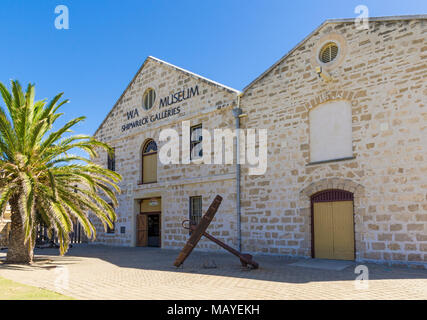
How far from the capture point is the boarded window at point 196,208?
631 inches

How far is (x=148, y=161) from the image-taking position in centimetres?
1888

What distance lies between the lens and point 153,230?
60.7 feet

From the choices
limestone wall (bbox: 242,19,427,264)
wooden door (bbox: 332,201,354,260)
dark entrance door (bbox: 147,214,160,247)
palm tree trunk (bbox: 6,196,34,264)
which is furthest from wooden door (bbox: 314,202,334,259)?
palm tree trunk (bbox: 6,196,34,264)

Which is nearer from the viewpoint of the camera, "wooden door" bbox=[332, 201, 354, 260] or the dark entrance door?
"wooden door" bbox=[332, 201, 354, 260]

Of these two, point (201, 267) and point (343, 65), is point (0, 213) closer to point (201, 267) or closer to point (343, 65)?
point (201, 267)

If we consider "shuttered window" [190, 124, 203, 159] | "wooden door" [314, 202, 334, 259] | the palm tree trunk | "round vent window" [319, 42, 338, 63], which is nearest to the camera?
the palm tree trunk

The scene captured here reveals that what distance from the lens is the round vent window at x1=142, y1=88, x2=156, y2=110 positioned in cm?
1922

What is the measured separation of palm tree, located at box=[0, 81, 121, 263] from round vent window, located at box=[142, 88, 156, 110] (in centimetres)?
724

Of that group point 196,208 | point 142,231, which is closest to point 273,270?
point 196,208

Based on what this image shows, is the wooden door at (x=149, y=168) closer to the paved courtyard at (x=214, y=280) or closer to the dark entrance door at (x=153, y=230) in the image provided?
the dark entrance door at (x=153, y=230)

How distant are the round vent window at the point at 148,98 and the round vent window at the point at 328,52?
9.08 meters

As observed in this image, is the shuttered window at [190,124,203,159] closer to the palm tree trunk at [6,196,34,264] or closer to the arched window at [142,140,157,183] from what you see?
the arched window at [142,140,157,183]

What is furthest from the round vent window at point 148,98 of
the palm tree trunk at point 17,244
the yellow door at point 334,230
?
the yellow door at point 334,230

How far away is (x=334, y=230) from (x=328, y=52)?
567 cm
